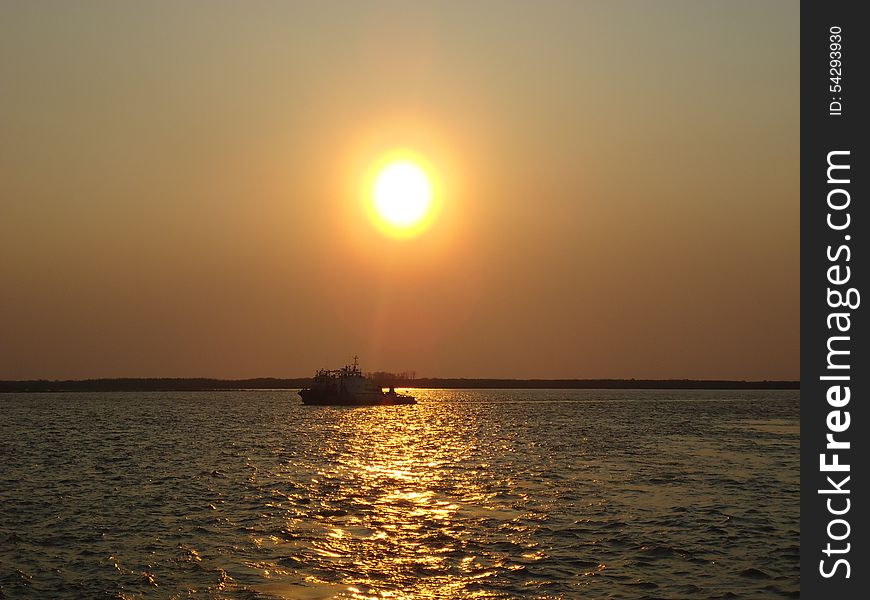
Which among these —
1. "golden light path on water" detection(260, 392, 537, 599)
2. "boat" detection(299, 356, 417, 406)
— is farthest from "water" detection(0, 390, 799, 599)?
"boat" detection(299, 356, 417, 406)

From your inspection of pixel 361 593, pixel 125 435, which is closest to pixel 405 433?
pixel 125 435

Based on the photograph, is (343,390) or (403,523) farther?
(343,390)

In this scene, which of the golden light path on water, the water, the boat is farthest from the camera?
the boat

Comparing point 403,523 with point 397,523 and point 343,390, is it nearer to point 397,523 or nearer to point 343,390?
point 397,523

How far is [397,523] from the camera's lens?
1441 inches

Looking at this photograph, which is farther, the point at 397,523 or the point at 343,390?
the point at 343,390

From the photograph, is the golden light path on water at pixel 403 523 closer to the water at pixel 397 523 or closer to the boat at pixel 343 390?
the water at pixel 397 523

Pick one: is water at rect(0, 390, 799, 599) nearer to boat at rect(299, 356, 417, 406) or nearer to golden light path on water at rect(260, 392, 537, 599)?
golden light path on water at rect(260, 392, 537, 599)

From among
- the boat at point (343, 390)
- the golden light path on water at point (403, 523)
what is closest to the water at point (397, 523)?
the golden light path on water at point (403, 523)

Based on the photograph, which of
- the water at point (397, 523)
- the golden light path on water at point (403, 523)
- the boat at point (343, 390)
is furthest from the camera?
the boat at point (343, 390)

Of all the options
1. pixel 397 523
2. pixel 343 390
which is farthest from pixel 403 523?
pixel 343 390

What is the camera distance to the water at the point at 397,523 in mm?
26984

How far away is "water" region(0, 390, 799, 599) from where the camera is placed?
27.0m

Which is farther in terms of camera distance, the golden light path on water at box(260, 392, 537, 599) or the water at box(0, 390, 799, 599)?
the golden light path on water at box(260, 392, 537, 599)
